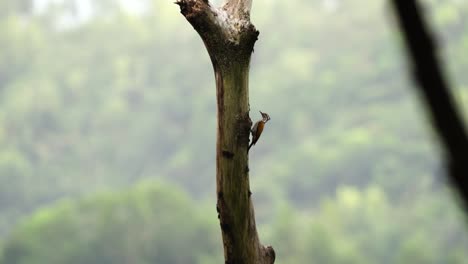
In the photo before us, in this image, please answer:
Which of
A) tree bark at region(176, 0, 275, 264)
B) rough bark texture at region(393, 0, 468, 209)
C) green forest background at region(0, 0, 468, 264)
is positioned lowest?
rough bark texture at region(393, 0, 468, 209)

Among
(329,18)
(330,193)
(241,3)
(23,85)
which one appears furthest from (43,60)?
(241,3)

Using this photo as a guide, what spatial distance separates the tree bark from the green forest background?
38.2 meters

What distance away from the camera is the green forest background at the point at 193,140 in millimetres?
43344

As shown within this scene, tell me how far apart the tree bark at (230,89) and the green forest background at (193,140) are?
125 ft

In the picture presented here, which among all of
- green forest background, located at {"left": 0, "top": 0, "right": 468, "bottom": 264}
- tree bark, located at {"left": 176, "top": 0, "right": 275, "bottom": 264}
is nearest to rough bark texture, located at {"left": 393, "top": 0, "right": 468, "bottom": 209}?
tree bark, located at {"left": 176, "top": 0, "right": 275, "bottom": 264}

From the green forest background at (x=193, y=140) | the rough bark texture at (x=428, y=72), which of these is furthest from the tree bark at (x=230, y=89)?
the green forest background at (x=193, y=140)

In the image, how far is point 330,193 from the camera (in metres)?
57.3

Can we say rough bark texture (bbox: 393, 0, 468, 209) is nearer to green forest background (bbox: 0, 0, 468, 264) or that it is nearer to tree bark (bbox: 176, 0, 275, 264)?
tree bark (bbox: 176, 0, 275, 264)

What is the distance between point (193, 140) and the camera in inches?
2438

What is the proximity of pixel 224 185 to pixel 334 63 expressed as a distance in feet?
217

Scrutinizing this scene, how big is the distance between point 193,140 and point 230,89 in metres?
59.2

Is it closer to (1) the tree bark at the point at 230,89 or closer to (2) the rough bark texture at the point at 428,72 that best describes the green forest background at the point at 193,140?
(1) the tree bark at the point at 230,89

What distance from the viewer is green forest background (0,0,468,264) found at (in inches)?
1706

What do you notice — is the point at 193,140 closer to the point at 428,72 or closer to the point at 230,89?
the point at 230,89
